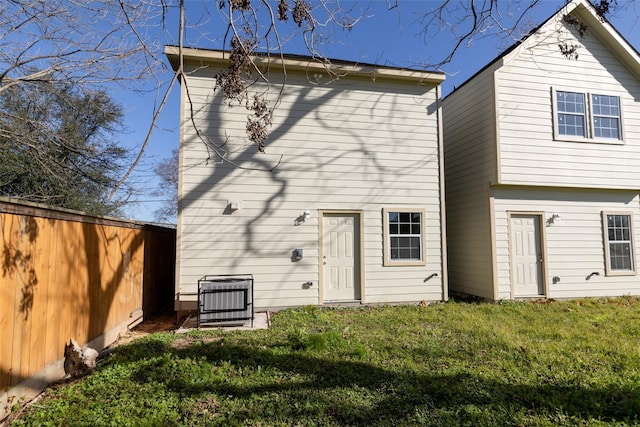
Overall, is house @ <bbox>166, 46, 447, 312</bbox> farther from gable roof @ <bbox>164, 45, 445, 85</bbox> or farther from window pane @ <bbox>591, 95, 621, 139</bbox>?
window pane @ <bbox>591, 95, 621, 139</bbox>

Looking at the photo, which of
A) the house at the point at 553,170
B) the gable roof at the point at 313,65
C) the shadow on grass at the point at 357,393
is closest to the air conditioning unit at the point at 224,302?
the shadow on grass at the point at 357,393

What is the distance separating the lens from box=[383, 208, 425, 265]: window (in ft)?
24.2

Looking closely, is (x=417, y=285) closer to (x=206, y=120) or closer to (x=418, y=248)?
(x=418, y=248)

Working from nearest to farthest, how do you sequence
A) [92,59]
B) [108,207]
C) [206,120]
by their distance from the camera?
[92,59], [206,120], [108,207]

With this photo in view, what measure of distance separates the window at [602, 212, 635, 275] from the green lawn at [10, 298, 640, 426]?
3365 millimetres

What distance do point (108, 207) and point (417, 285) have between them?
37.8ft

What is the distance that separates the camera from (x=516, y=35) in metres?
4.35

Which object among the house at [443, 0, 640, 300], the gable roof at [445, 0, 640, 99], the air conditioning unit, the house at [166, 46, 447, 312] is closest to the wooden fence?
the house at [166, 46, 447, 312]

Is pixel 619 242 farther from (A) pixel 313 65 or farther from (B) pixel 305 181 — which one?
(A) pixel 313 65

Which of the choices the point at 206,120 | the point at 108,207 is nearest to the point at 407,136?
the point at 206,120

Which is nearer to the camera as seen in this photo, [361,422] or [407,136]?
[361,422]

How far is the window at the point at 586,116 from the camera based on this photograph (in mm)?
8070

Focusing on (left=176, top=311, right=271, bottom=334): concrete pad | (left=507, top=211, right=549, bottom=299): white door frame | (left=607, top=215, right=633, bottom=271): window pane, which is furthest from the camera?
(left=607, top=215, right=633, bottom=271): window pane

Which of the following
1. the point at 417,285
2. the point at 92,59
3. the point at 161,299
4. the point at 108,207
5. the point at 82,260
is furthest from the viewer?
the point at 108,207
